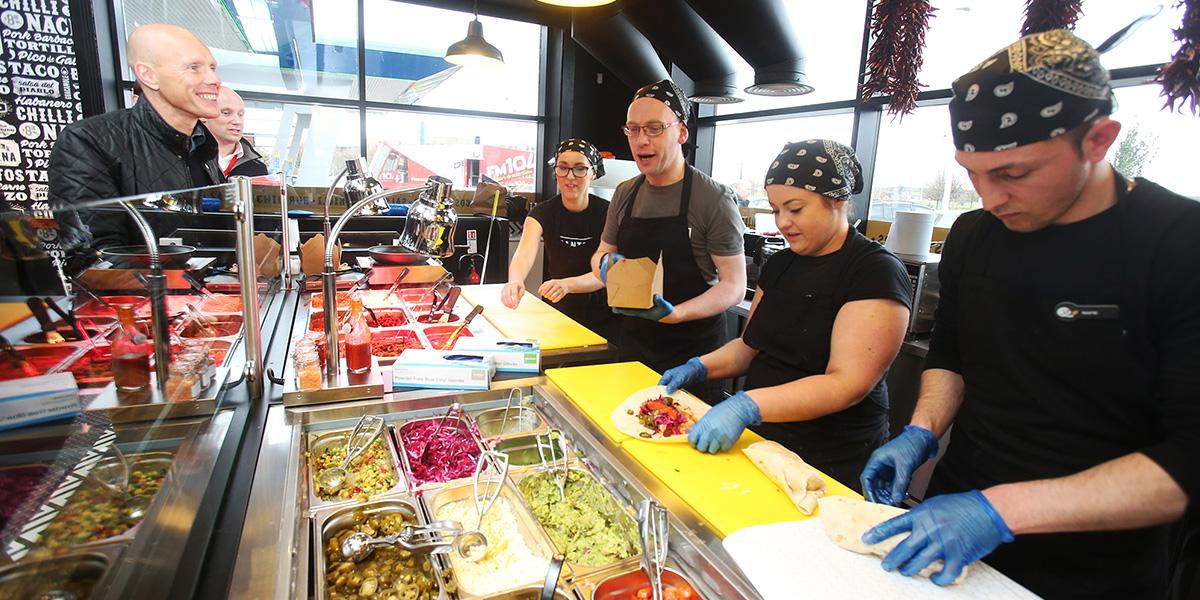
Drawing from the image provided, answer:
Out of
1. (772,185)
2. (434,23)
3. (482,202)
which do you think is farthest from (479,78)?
(772,185)

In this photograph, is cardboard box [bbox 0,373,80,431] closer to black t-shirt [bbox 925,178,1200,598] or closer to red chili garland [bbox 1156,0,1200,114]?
black t-shirt [bbox 925,178,1200,598]

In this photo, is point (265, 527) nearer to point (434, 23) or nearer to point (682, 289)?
point (682, 289)

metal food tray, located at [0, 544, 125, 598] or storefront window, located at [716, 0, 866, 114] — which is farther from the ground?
storefront window, located at [716, 0, 866, 114]

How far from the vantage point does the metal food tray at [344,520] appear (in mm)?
1105

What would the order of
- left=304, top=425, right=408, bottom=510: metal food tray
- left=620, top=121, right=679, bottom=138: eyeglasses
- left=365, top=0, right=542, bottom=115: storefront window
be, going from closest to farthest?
1. left=304, top=425, right=408, bottom=510: metal food tray
2. left=620, top=121, right=679, bottom=138: eyeglasses
3. left=365, top=0, right=542, bottom=115: storefront window

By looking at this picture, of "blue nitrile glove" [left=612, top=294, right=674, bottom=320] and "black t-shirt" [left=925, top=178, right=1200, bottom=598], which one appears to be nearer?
"black t-shirt" [left=925, top=178, right=1200, bottom=598]

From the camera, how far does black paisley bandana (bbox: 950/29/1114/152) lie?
1.12 metres

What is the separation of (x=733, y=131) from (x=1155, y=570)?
585cm

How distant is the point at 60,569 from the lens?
0.70m

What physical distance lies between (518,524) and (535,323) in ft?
4.72

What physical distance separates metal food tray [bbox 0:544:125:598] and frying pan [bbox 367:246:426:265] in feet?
8.83

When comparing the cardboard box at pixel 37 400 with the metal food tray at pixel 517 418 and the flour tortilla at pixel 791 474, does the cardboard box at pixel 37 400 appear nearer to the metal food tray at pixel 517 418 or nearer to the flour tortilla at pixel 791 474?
the metal food tray at pixel 517 418

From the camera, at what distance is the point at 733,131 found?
21.5 feet

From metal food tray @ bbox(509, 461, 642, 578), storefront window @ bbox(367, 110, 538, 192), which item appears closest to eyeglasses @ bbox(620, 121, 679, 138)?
metal food tray @ bbox(509, 461, 642, 578)
